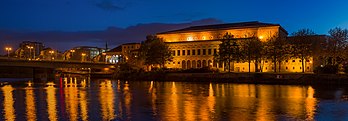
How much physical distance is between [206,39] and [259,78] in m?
64.8

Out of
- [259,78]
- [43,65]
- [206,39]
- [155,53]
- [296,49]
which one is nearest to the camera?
[259,78]

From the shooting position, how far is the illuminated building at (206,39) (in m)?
140

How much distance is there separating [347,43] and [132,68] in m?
68.5

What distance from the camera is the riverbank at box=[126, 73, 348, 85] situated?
79.6 m

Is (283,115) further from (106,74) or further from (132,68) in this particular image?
(106,74)

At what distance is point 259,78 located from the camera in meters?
90.1

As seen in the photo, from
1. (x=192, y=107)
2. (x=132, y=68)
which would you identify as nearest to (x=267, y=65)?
(x=132, y=68)

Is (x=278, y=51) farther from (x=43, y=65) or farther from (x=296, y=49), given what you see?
(x=43, y=65)

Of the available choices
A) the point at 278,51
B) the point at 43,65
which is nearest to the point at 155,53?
the point at 43,65

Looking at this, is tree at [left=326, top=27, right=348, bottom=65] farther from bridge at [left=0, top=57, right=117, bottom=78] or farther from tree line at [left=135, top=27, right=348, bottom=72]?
bridge at [left=0, top=57, right=117, bottom=78]

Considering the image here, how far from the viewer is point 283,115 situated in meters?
32.0

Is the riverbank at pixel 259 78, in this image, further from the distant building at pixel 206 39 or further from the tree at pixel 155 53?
the distant building at pixel 206 39

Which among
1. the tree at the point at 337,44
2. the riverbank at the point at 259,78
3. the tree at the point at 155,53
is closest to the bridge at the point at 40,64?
the tree at the point at 155,53

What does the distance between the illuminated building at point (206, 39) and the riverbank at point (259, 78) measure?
3159cm
